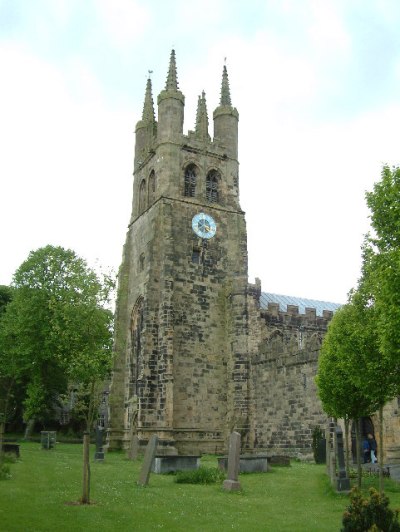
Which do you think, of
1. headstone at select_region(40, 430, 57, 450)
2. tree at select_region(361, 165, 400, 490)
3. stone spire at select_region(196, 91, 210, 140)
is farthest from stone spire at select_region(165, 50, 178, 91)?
tree at select_region(361, 165, 400, 490)

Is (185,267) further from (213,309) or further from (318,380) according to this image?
(318,380)

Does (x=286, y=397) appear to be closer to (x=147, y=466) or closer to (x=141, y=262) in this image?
(x=141, y=262)

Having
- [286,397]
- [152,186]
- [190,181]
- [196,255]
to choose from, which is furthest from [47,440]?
[190,181]

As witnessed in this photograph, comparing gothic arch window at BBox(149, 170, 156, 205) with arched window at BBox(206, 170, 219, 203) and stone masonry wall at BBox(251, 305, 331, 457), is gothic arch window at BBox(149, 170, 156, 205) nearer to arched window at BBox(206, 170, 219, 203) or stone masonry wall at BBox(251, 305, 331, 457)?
arched window at BBox(206, 170, 219, 203)

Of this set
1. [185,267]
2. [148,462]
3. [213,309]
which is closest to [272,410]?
[213,309]

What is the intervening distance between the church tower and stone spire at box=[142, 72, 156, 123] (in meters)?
2.42

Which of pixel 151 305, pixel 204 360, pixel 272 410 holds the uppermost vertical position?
pixel 151 305

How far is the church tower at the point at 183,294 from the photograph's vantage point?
1230 inches

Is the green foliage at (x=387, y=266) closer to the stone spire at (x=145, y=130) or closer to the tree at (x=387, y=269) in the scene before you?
the tree at (x=387, y=269)

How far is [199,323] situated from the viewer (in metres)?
33.6

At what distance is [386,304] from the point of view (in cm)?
1298

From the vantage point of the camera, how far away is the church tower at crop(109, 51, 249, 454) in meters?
31.2

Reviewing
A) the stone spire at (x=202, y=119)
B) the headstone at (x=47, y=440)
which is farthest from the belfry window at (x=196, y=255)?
the headstone at (x=47, y=440)

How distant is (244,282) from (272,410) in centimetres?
792
